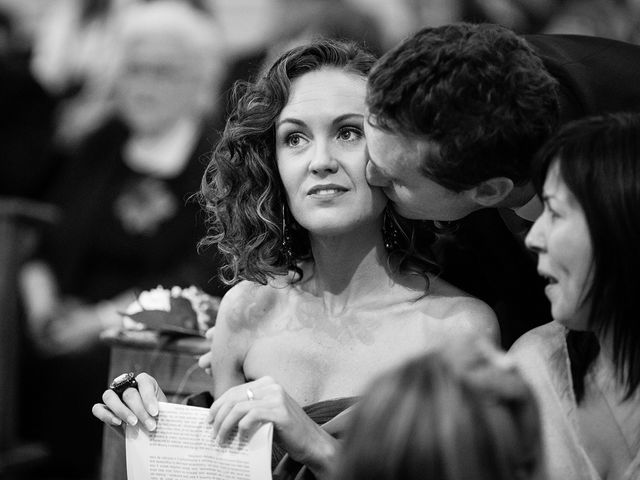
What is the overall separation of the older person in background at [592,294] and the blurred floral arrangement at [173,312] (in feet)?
3.43

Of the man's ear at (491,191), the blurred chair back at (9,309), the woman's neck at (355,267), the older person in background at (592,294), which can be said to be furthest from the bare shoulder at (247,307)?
the blurred chair back at (9,309)

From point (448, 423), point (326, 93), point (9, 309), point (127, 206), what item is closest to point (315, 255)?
point (326, 93)

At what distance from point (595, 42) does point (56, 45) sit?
3.74 metres

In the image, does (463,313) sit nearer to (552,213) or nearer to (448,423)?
(552,213)

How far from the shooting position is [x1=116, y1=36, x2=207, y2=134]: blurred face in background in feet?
15.9

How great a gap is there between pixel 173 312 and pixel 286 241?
424 millimetres

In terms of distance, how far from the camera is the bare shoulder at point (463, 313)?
214 centimetres

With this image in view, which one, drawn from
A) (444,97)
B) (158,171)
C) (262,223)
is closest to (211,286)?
(158,171)

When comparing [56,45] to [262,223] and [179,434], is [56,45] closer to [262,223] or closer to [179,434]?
[262,223]

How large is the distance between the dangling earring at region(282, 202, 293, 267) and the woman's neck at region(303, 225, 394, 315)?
0.09 m

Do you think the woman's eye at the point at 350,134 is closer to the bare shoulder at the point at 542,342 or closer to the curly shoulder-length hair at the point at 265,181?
the curly shoulder-length hair at the point at 265,181

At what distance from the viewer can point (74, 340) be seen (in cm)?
479

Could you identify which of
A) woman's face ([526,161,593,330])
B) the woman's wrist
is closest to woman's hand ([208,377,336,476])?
the woman's wrist

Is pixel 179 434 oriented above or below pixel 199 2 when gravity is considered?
below
